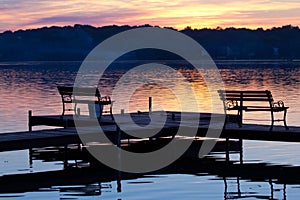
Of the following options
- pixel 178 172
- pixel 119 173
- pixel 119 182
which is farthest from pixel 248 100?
pixel 119 182

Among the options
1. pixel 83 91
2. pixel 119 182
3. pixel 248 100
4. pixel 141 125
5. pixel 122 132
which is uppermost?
pixel 83 91

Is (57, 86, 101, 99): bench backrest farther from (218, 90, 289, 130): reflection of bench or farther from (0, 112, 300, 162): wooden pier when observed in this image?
(218, 90, 289, 130): reflection of bench

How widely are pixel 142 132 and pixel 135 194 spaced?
424 cm

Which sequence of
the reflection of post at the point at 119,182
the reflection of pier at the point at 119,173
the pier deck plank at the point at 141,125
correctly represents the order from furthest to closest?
the pier deck plank at the point at 141,125, the reflection of pier at the point at 119,173, the reflection of post at the point at 119,182

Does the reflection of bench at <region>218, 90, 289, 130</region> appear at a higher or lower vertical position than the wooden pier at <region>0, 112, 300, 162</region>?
higher

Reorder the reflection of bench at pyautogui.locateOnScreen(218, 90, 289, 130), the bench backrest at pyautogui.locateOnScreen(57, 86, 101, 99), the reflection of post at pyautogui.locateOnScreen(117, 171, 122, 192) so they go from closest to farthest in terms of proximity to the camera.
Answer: the reflection of post at pyautogui.locateOnScreen(117, 171, 122, 192), the reflection of bench at pyautogui.locateOnScreen(218, 90, 289, 130), the bench backrest at pyautogui.locateOnScreen(57, 86, 101, 99)

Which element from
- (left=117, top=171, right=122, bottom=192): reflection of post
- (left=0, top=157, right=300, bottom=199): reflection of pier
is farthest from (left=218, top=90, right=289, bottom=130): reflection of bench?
(left=117, top=171, right=122, bottom=192): reflection of post

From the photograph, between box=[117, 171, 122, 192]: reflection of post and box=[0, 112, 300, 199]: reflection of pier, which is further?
box=[0, 112, 300, 199]: reflection of pier

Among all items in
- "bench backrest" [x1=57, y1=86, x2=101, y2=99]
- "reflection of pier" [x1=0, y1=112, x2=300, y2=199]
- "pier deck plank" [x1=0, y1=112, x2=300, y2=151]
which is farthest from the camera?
"bench backrest" [x1=57, y1=86, x2=101, y2=99]

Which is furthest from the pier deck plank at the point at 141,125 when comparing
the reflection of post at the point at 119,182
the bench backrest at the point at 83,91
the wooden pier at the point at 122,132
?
the reflection of post at the point at 119,182

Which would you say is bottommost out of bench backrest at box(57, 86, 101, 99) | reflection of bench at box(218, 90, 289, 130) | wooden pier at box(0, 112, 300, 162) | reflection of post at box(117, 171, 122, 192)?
reflection of post at box(117, 171, 122, 192)

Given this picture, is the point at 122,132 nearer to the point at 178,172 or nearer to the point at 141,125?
the point at 141,125

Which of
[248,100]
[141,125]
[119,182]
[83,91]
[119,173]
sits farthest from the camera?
[83,91]

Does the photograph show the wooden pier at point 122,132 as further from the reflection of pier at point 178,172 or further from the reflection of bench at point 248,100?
the reflection of pier at point 178,172
